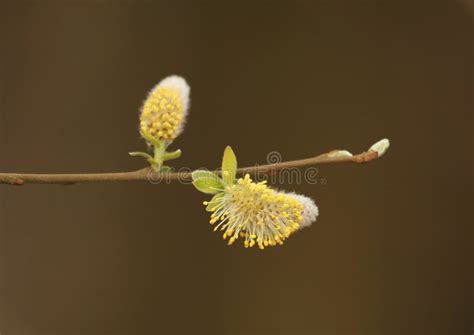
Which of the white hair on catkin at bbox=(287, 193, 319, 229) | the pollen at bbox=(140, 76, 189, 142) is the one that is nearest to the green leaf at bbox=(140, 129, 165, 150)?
the pollen at bbox=(140, 76, 189, 142)

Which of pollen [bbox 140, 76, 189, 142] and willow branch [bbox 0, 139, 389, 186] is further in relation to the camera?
pollen [bbox 140, 76, 189, 142]

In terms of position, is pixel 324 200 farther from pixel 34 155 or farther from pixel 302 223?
pixel 302 223

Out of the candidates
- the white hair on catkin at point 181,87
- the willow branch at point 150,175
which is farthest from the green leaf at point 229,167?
the white hair on catkin at point 181,87

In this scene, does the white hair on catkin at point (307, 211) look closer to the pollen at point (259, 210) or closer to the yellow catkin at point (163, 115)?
the pollen at point (259, 210)

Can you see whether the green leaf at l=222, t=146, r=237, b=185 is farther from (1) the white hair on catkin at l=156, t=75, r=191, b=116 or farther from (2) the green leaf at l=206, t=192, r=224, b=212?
(1) the white hair on catkin at l=156, t=75, r=191, b=116

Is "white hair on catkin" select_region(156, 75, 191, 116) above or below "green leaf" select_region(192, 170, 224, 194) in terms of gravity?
above

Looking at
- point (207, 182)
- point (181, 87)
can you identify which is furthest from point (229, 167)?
point (181, 87)

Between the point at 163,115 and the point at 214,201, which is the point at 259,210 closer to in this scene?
the point at 214,201
